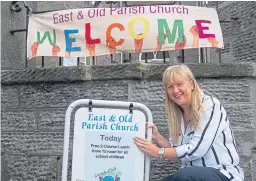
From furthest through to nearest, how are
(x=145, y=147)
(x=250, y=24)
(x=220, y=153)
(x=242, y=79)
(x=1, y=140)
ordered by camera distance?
(x=250, y=24)
(x=1, y=140)
(x=242, y=79)
(x=145, y=147)
(x=220, y=153)

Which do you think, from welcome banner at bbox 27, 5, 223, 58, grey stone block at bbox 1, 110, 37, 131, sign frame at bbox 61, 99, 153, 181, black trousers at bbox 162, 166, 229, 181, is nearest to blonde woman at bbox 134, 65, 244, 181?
black trousers at bbox 162, 166, 229, 181

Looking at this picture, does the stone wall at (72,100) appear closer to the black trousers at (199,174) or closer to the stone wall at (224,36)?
the stone wall at (224,36)

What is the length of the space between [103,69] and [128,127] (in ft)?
3.12

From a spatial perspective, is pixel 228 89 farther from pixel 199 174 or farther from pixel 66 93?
pixel 66 93

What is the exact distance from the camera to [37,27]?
3559 mm

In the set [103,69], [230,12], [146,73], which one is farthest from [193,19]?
[230,12]

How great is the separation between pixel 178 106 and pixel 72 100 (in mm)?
1251

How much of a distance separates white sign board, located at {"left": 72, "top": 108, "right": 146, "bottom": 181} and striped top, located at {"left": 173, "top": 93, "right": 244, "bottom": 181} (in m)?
0.35

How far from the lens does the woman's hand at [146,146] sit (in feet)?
7.93

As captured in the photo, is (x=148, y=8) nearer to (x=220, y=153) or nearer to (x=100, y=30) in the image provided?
(x=100, y=30)

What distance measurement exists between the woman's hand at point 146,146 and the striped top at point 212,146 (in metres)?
0.18

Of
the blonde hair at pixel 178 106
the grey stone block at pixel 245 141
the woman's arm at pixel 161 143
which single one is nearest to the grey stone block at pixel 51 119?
the woman's arm at pixel 161 143

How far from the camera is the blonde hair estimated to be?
7.58 ft

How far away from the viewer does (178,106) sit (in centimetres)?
251
